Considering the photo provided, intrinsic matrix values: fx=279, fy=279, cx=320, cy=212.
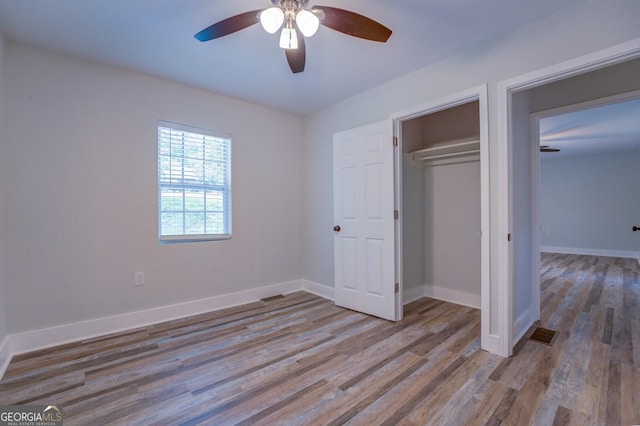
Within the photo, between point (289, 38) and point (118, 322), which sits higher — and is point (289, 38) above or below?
above

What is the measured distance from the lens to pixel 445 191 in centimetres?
359

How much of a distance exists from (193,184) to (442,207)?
121 inches

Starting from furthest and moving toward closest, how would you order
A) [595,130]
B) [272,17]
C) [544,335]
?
[595,130]
[544,335]
[272,17]

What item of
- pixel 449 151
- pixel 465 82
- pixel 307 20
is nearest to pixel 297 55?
pixel 307 20

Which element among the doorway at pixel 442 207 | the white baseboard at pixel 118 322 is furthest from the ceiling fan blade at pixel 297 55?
the white baseboard at pixel 118 322

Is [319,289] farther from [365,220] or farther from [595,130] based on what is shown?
[595,130]

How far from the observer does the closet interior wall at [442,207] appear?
3.33m

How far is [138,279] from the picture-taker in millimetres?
2789

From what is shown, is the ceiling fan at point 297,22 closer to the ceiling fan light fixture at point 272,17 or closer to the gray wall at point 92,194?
the ceiling fan light fixture at point 272,17

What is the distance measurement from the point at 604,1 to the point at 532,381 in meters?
2.49

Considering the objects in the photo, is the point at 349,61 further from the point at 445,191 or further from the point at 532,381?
the point at 532,381

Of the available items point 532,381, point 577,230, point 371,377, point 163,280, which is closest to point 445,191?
point 532,381

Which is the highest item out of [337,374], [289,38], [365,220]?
[289,38]

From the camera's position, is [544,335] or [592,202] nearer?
[544,335]
